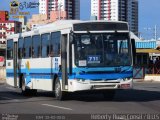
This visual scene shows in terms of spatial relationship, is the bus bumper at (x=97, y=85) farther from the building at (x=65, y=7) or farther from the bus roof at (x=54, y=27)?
the building at (x=65, y=7)

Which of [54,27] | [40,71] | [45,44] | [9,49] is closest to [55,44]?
[54,27]

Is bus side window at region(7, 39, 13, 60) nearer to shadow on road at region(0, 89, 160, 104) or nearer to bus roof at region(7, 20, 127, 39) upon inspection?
bus roof at region(7, 20, 127, 39)

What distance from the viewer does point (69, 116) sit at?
14914mm

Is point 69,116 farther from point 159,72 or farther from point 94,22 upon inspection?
point 159,72

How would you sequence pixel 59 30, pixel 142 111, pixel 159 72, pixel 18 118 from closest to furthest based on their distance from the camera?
1. pixel 18 118
2. pixel 142 111
3. pixel 59 30
4. pixel 159 72

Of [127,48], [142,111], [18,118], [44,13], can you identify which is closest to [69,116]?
[18,118]

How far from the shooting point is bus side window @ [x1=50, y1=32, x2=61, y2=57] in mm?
21531

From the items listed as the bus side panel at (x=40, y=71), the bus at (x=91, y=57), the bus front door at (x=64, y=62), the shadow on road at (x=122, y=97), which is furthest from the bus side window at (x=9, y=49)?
the bus front door at (x=64, y=62)

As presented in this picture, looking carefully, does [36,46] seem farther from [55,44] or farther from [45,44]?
[55,44]

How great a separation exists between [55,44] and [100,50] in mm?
2724

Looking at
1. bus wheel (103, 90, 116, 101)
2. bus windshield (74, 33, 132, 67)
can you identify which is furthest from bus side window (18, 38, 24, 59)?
bus windshield (74, 33, 132, 67)

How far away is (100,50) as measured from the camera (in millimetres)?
19906

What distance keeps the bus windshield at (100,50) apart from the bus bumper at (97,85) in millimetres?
646

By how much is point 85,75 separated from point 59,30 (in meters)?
2.68
